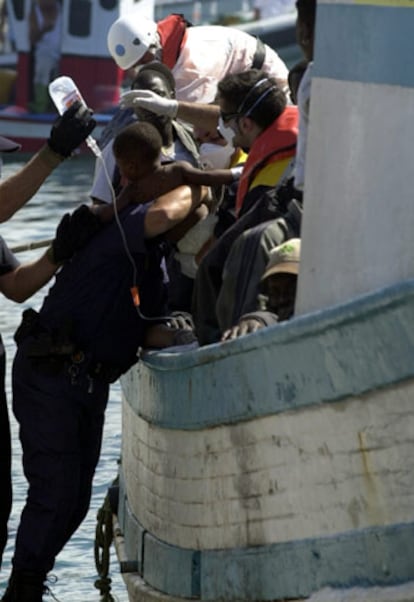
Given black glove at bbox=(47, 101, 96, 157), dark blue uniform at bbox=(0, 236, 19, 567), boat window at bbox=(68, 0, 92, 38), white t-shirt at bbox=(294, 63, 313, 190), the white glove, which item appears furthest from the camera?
boat window at bbox=(68, 0, 92, 38)

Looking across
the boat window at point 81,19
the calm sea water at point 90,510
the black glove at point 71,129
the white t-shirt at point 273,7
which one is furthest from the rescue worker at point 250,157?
the white t-shirt at point 273,7

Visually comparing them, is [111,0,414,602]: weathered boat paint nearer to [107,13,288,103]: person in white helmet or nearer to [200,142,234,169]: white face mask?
[200,142,234,169]: white face mask

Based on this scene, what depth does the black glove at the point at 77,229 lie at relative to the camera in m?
7.05

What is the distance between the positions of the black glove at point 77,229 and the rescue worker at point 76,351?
4cm

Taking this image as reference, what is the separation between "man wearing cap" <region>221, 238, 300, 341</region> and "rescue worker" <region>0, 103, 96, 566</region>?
4.70 feet

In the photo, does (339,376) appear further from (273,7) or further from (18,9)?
(273,7)

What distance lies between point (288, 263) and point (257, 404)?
Result: 484 millimetres

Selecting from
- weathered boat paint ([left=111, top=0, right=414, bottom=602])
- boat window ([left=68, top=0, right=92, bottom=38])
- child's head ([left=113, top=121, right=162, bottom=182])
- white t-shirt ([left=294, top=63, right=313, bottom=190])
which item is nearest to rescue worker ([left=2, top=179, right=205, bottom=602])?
child's head ([left=113, top=121, right=162, bottom=182])

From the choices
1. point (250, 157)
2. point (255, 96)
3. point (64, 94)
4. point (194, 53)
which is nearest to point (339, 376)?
point (250, 157)

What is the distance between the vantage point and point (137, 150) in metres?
7.05

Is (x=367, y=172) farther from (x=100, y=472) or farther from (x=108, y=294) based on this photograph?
(x=100, y=472)

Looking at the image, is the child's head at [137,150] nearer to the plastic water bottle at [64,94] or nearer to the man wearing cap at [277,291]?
the plastic water bottle at [64,94]

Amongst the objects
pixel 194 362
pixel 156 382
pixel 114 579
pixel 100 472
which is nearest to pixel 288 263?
pixel 194 362

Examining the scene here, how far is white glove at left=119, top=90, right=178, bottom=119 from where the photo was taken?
25.3 feet
